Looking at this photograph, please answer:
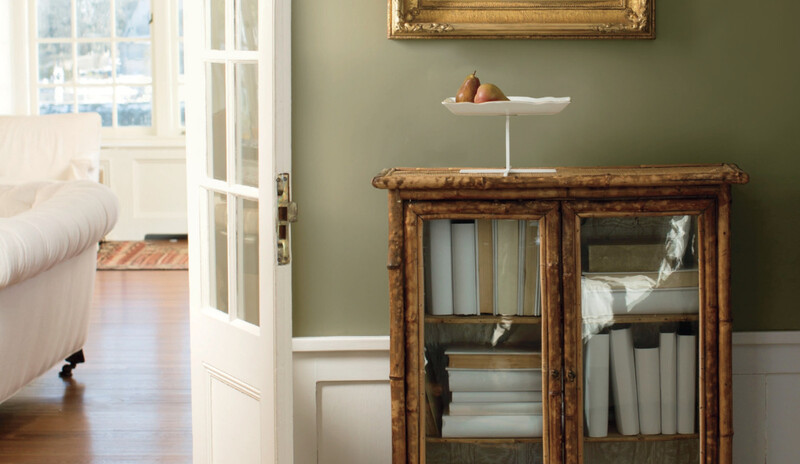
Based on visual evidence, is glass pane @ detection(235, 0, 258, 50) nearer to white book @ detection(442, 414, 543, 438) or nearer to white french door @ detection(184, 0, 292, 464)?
white french door @ detection(184, 0, 292, 464)

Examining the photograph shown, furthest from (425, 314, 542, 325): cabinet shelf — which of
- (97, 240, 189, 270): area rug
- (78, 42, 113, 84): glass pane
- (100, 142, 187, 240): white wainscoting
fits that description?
(78, 42, 113, 84): glass pane

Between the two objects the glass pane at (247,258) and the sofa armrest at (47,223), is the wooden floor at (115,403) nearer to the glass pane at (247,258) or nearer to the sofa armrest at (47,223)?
the sofa armrest at (47,223)

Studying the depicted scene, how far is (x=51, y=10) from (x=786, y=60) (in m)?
6.73

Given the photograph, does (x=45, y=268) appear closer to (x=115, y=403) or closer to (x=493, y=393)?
(x=115, y=403)

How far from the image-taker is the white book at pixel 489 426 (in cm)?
198

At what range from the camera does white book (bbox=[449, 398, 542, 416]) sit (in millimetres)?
1979

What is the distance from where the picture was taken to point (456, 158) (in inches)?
91.7

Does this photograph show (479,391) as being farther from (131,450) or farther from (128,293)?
(128,293)

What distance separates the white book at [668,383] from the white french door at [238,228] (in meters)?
0.88

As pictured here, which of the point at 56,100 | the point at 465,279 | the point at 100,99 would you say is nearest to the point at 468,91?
the point at 465,279

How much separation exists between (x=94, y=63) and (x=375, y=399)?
5975 millimetres

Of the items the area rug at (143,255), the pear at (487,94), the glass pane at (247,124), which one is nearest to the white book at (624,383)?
the pear at (487,94)

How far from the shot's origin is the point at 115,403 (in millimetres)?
3473

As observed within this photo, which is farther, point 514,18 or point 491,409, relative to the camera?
point 514,18
